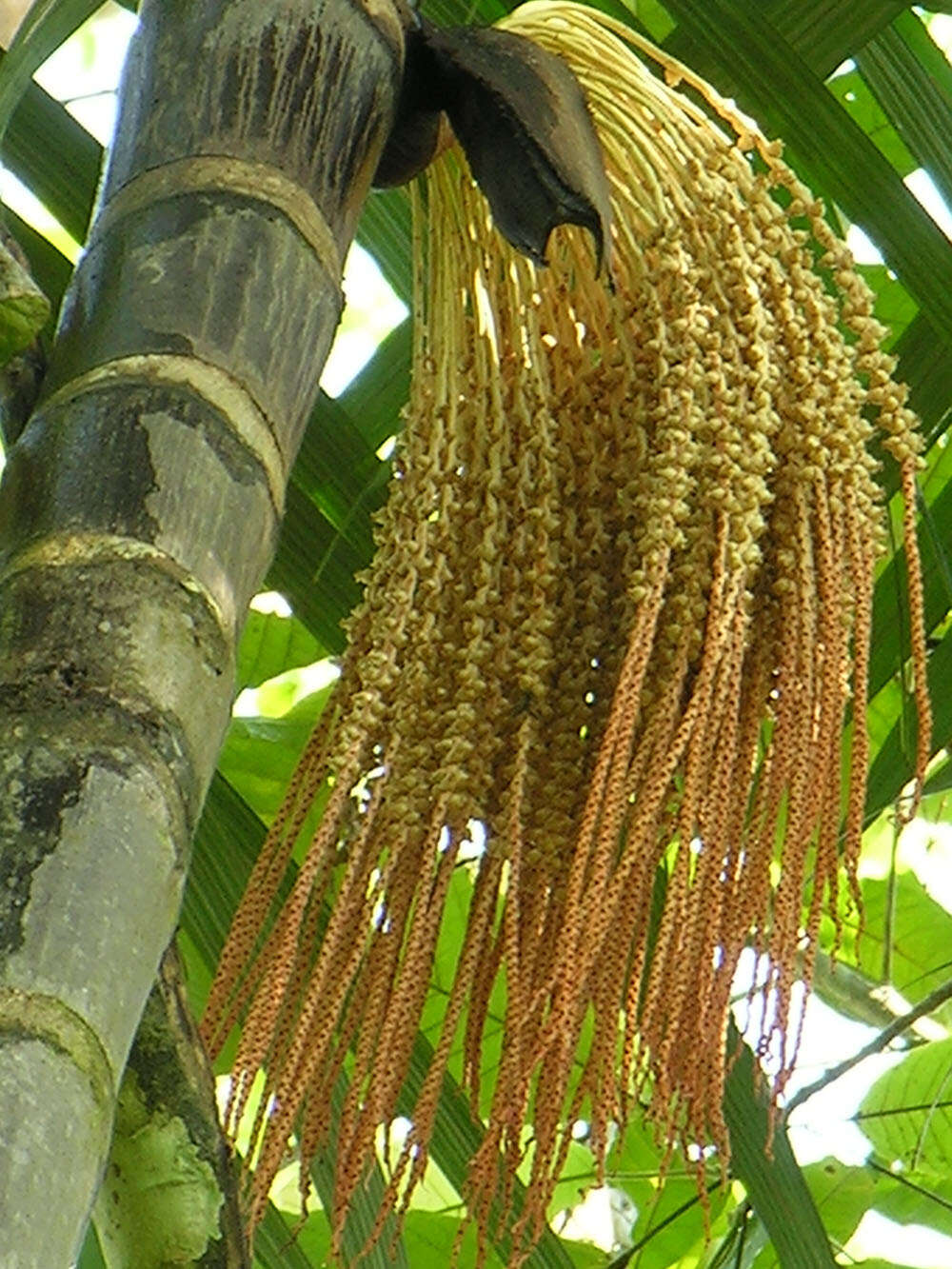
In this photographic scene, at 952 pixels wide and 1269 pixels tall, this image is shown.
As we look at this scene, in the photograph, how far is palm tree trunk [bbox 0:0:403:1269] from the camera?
69 centimetres

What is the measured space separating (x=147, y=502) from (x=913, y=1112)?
1.55m

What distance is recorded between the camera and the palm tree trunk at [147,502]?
69cm

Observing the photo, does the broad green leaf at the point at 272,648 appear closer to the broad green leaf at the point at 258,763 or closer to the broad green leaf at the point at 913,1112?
the broad green leaf at the point at 258,763

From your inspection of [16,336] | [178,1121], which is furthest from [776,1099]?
[16,336]

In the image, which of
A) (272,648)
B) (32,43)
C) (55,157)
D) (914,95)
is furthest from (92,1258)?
(914,95)

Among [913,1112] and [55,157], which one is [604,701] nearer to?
[55,157]

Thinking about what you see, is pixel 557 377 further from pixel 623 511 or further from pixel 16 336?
pixel 16 336

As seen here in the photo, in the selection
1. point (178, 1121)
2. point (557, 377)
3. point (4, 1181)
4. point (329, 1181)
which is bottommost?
point (4, 1181)

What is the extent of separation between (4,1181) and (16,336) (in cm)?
44

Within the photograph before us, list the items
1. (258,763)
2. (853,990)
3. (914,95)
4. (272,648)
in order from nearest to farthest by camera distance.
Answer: (914,95) → (258,763) → (272,648) → (853,990)

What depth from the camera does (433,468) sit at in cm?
113

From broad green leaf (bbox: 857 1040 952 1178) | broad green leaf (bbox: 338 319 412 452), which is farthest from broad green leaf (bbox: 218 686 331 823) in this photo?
broad green leaf (bbox: 857 1040 952 1178)

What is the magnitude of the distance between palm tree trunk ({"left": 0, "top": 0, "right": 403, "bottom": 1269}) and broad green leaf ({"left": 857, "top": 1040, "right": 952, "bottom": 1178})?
4.58 ft

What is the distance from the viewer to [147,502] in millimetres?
858
